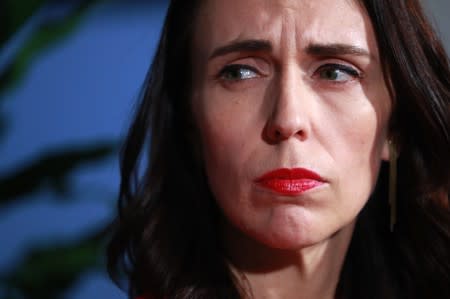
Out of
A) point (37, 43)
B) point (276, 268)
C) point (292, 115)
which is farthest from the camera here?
point (37, 43)

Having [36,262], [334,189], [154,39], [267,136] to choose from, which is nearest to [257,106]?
[267,136]

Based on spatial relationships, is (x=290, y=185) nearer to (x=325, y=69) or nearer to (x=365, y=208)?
(x=325, y=69)

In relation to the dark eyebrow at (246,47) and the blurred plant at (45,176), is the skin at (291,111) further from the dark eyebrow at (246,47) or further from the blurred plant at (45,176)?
the blurred plant at (45,176)

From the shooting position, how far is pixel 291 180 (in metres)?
0.95

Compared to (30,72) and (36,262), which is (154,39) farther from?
(36,262)

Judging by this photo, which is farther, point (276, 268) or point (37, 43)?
point (37, 43)

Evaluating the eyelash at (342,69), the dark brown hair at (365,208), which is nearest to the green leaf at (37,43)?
the dark brown hair at (365,208)

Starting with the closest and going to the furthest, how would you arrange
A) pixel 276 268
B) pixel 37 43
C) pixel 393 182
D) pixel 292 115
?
pixel 292 115 < pixel 276 268 < pixel 393 182 < pixel 37 43

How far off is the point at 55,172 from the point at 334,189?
1067mm

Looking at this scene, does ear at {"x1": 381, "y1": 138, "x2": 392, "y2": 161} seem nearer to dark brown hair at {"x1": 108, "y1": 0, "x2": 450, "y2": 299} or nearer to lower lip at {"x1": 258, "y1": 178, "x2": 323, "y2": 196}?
dark brown hair at {"x1": 108, "y1": 0, "x2": 450, "y2": 299}

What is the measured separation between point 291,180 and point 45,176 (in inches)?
43.0

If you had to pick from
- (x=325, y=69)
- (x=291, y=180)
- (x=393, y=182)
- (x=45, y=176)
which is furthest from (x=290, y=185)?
(x=45, y=176)

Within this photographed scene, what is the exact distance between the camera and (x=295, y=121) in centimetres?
94

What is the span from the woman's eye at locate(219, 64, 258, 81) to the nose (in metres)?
0.05
